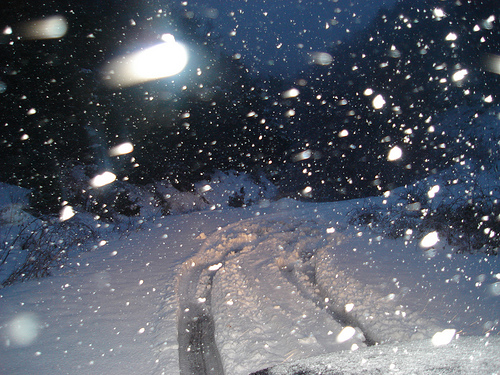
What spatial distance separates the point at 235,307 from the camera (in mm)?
3752

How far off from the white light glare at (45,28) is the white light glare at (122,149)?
4499mm

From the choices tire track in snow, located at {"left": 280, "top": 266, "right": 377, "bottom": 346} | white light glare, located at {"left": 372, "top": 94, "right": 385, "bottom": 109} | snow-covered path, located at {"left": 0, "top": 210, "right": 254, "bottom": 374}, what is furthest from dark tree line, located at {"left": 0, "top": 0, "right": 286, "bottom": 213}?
tire track in snow, located at {"left": 280, "top": 266, "right": 377, "bottom": 346}

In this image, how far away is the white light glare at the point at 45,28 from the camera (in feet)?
26.9

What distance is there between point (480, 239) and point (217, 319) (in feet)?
16.5

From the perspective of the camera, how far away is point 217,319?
138 inches

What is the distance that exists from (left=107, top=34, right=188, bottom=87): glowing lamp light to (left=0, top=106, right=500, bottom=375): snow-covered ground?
7544mm

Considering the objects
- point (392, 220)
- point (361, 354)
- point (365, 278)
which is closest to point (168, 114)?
point (392, 220)

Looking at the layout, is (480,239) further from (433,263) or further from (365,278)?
(365,278)

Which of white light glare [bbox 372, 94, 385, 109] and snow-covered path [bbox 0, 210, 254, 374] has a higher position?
white light glare [bbox 372, 94, 385, 109]

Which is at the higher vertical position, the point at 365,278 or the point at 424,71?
the point at 424,71

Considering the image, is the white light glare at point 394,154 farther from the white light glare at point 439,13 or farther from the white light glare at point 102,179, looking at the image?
the white light glare at point 102,179

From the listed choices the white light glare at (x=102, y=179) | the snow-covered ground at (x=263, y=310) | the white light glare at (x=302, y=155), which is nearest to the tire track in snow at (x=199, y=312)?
the snow-covered ground at (x=263, y=310)

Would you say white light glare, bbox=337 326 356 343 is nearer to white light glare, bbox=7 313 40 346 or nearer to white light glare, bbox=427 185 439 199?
white light glare, bbox=7 313 40 346

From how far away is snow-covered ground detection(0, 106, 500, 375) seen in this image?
2.60 meters
